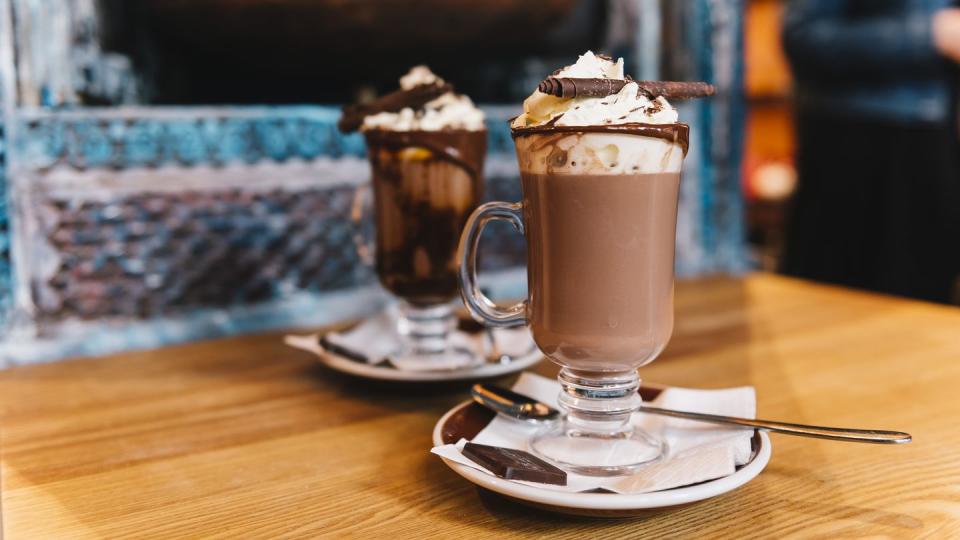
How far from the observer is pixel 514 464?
67cm

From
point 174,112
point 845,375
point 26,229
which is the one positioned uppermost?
point 174,112

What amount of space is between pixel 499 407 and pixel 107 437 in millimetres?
450

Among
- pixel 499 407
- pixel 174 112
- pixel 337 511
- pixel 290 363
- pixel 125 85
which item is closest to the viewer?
pixel 337 511

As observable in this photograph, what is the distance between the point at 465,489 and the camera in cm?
73

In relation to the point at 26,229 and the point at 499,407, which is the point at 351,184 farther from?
the point at 499,407

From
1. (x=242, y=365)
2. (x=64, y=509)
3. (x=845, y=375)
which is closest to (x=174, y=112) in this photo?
(x=242, y=365)

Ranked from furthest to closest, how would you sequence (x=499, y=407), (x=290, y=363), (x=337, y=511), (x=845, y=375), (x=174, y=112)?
(x=174, y=112)
(x=290, y=363)
(x=845, y=375)
(x=499, y=407)
(x=337, y=511)

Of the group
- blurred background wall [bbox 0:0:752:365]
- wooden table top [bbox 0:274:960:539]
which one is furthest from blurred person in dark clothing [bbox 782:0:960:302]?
wooden table top [bbox 0:274:960:539]

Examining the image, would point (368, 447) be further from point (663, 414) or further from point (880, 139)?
point (880, 139)

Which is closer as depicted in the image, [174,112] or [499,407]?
[499,407]

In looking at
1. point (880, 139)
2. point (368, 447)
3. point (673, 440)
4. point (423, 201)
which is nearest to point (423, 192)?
point (423, 201)

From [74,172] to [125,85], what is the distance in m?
0.27

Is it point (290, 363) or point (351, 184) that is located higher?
point (351, 184)

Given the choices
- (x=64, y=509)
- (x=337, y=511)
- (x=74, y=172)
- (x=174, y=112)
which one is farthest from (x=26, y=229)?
(x=337, y=511)
